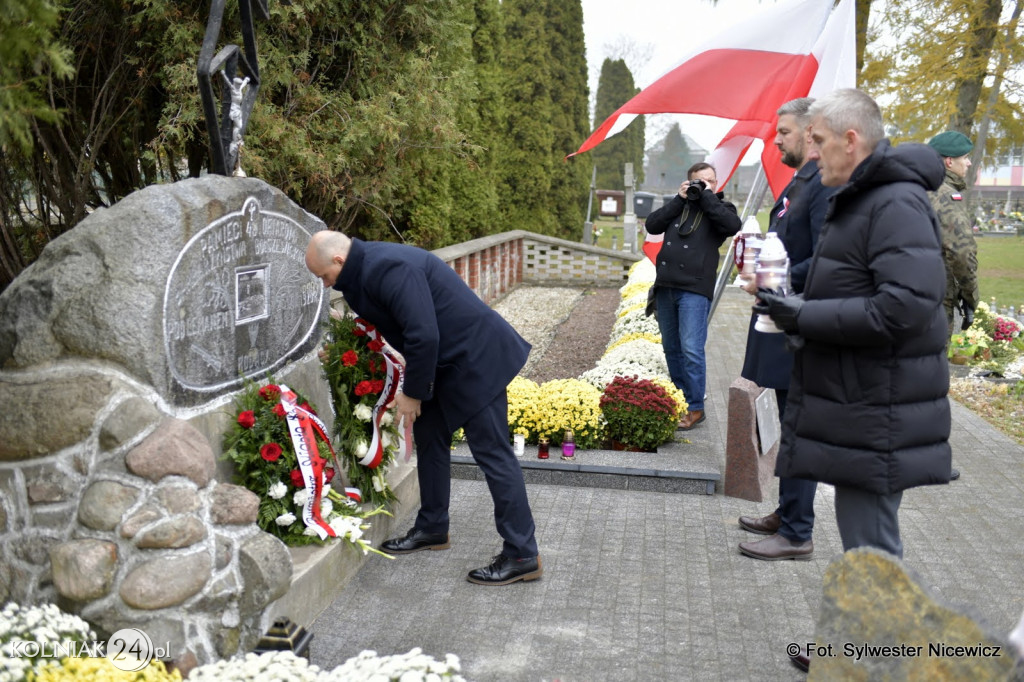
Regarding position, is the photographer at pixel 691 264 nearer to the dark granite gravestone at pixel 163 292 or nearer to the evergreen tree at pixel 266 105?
the evergreen tree at pixel 266 105

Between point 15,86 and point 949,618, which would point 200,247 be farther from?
point 949,618

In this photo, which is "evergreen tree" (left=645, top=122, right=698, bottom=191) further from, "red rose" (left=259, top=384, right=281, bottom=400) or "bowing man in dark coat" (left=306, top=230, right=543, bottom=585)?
"red rose" (left=259, top=384, right=281, bottom=400)

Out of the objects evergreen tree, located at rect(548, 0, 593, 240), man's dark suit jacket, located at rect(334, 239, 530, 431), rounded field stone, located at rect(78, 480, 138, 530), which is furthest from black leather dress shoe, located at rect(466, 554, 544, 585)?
evergreen tree, located at rect(548, 0, 593, 240)

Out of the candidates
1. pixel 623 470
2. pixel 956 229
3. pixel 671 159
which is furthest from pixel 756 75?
pixel 671 159

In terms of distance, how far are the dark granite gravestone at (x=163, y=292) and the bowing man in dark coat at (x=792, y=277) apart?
7.81ft

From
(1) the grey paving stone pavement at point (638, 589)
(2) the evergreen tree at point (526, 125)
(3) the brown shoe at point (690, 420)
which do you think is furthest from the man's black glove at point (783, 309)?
(2) the evergreen tree at point (526, 125)

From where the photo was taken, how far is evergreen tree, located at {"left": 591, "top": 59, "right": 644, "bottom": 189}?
43.1 m

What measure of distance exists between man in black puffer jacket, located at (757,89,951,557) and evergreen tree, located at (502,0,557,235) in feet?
47.9

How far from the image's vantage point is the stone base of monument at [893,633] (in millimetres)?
2068

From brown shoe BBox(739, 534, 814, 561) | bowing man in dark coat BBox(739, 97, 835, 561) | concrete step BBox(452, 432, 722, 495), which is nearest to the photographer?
bowing man in dark coat BBox(739, 97, 835, 561)

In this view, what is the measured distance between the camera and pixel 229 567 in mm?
3213

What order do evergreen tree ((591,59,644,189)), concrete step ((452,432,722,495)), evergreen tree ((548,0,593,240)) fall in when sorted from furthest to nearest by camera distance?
evergreen tree ((591,59,644,189)) < evergreen tree ((548,0,593,240)) < concrete step ((452,432,722,495))

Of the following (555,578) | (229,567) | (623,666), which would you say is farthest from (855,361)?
(229,567)

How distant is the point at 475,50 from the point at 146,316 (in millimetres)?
11314
